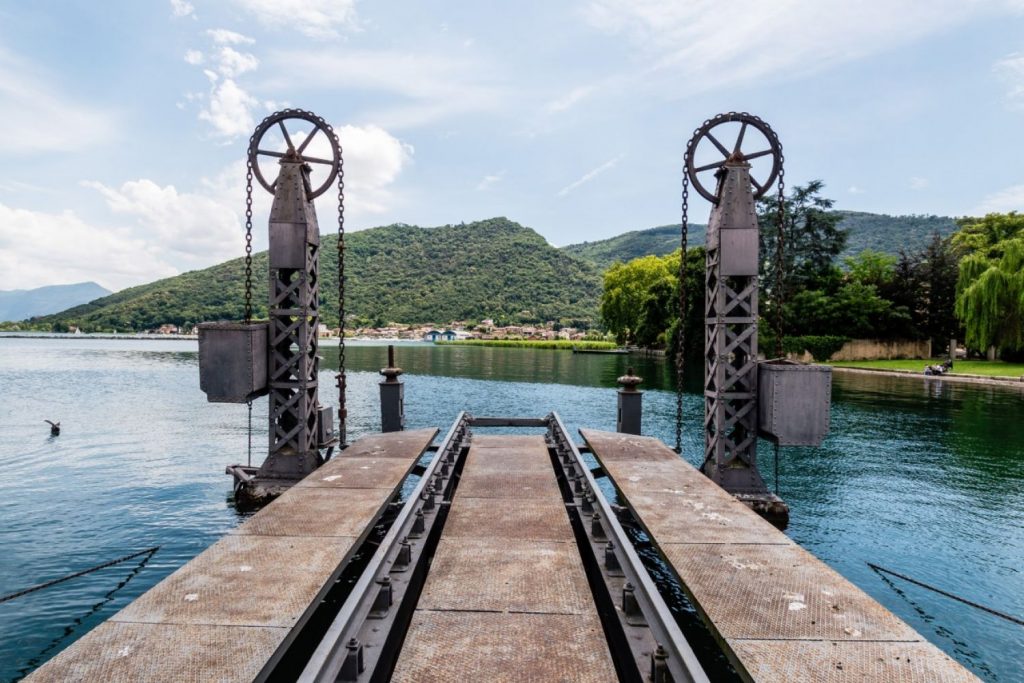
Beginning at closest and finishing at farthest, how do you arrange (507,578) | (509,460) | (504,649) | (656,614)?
(504,649) < (656,614) < (507,578) < (509,460)

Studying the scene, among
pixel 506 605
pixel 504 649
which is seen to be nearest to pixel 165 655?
pixel 504 649

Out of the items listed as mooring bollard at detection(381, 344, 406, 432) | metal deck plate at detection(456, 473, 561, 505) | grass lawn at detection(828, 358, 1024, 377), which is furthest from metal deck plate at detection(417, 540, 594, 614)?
grass lawn at detection(828, 358, 1024, 377)

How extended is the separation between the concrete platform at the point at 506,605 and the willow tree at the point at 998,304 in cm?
4996

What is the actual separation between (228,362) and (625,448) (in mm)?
7375

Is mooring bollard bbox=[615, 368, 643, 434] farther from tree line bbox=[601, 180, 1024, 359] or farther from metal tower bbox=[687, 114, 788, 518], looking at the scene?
tree line bbox=[601, 180, 1024, 359]

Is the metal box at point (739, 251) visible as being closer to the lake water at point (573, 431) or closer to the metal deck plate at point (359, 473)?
the lake water at point (573, 431)

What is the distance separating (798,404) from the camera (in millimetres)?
8844

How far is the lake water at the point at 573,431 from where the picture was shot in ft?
25.8

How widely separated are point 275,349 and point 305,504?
3959mm

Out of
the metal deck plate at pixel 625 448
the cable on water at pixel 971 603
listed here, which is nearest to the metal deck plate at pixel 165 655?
the metal deck plate at pixel 625 448

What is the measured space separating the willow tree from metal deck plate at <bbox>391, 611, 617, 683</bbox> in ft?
170

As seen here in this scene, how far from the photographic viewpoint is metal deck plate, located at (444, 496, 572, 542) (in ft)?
21.0

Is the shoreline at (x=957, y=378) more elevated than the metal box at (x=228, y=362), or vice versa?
the metal box at (x=228, y=362)

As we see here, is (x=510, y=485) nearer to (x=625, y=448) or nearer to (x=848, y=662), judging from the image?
(x=625, y=448)
